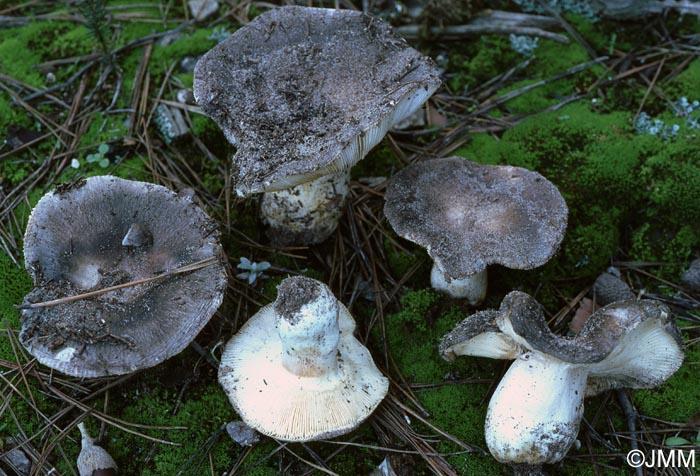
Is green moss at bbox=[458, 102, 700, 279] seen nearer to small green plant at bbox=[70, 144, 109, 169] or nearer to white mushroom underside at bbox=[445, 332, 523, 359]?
white mushroom underside at bbox=[445, 332, 523, 359]

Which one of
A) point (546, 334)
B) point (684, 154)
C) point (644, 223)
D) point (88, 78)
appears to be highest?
point (88, 78)

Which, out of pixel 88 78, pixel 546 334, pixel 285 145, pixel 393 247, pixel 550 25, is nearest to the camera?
pixel 546 334

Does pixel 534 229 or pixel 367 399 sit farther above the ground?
pixel 534 229

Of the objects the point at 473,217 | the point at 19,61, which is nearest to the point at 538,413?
the point at 473,217

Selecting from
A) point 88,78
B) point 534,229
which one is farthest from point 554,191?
point 88,78

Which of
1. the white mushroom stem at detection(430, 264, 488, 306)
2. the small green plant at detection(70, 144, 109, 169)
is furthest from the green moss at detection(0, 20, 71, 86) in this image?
the white mushroom stem at detection(430, 264, 488, 306)

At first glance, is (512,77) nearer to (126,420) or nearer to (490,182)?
(490,182)
